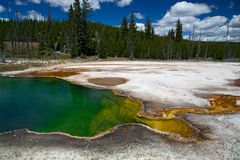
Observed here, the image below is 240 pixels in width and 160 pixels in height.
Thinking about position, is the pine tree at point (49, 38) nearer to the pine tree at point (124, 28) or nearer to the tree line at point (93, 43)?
the tree line at point (93, 43)

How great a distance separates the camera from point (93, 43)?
8025 centimetres

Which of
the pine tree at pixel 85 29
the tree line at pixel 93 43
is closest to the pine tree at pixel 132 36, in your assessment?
the tree line at pixel 93 43

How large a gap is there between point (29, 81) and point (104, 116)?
19420mm

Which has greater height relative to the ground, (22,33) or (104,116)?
(22,33)

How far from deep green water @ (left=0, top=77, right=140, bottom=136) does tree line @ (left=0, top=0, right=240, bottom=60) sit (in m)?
36.2

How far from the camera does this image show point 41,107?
66.1ft

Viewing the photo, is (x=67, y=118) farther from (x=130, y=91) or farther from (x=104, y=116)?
(x=130, y=91)

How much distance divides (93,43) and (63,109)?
62.4 metres

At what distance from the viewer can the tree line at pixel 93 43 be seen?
71.6 m

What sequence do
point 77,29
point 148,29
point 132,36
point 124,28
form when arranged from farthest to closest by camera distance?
1. point 148,29
2. point 124,28
3. point 132,36
4. point 77,29

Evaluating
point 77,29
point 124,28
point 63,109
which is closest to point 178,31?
point 124,28

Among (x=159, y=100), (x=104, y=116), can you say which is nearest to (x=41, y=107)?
(x=104, y=116)

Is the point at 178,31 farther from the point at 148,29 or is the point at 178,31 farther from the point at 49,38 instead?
the point at 49,38

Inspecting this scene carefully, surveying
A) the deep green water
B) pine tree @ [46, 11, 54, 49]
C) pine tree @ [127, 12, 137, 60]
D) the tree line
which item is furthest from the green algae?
pine tree @ [46, 11, 54, 49]
